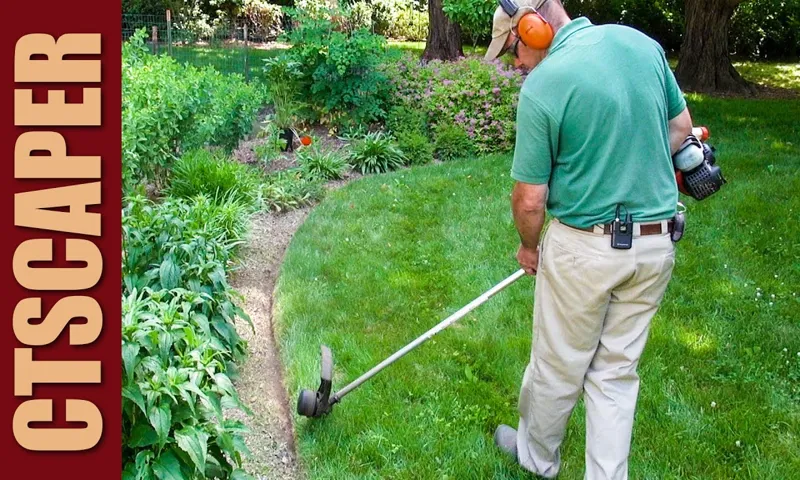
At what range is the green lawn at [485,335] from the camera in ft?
11.9

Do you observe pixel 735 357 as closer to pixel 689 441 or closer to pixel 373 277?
pixel 689 441

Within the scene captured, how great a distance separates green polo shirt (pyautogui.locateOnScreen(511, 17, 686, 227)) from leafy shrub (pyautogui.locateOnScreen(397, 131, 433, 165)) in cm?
613

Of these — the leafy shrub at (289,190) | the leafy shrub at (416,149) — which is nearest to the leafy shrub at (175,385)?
the leafy shrub at (289,190)

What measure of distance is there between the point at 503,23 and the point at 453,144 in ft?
20.6

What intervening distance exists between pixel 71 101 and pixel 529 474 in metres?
2.61

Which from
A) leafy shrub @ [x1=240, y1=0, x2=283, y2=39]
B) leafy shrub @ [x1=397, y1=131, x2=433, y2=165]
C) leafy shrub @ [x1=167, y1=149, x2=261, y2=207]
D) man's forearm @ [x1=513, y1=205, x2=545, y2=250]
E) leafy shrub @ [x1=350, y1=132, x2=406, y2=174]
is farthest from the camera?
leafy shrub @ [x1=240, y1=0, x2=283, y2=39]

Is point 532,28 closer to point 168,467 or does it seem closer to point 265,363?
point 168,467

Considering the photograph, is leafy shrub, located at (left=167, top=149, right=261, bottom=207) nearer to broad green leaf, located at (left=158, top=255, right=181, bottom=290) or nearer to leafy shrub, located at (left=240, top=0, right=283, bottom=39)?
broad green leaf, located at (left=158, top=255, right=181, bottom=290)

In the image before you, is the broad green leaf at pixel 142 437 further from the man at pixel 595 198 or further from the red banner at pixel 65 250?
the man at pixel 595 198

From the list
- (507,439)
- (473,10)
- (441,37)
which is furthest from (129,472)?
(441,37)

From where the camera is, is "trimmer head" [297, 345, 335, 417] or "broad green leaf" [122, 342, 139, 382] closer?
"broad green leaf" [122, 342, 139, 382]

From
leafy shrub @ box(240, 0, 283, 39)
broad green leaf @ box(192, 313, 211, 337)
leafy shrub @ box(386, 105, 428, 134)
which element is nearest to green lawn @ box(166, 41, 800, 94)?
leafy shrub @ box(386, 105, 428, 134)

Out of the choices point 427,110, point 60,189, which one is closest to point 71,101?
point 60,189

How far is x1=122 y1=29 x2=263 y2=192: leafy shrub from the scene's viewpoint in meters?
5.65
